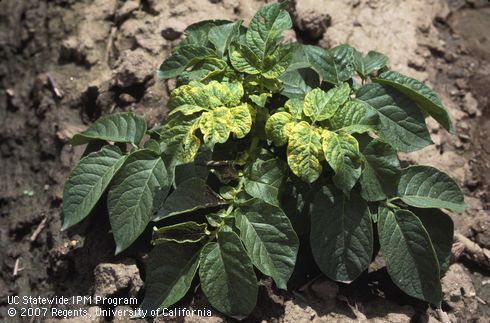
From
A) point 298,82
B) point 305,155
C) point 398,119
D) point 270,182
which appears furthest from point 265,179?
point 398,119

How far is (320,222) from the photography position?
2.00m

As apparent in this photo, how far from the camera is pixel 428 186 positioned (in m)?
2.13

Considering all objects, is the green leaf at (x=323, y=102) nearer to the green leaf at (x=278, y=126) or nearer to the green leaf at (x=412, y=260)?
the green leaf at (x=278, y=126)

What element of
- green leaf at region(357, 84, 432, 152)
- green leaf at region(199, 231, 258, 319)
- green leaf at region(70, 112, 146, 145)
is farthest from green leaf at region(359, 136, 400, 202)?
green leaf at region(70, 112, 146, 145)

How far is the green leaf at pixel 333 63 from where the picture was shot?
2.19 m

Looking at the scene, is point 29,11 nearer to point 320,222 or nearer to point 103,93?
point 103,93

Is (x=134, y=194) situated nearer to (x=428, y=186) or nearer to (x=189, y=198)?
(x=189, y=198)

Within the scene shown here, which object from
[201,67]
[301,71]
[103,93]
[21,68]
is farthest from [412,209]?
[21,68]

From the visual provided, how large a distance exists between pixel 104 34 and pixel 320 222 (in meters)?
1.59

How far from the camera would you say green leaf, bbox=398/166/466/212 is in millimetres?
2113

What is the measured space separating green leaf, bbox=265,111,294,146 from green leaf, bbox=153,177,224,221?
0.28 metres

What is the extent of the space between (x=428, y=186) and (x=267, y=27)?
826 mm

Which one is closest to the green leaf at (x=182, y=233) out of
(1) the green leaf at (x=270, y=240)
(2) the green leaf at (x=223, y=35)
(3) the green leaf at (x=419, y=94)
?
(1) the green leaf at (x=270, y=240)

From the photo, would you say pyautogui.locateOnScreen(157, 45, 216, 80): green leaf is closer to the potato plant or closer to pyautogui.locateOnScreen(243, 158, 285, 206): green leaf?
the potato plant
